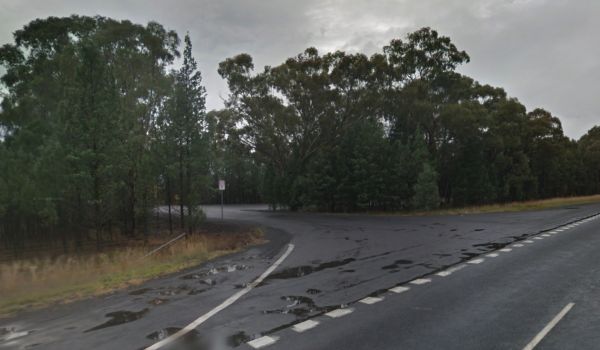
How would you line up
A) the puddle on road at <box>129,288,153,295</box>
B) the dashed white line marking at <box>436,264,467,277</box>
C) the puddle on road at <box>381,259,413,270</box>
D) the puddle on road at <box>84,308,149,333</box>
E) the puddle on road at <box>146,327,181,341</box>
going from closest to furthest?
the puddle on road at <box>146,327,181,341</box> < the puddle on road at <box>84,308,149,333</box> < the puddle on road at <box>129,288,153,295</box> < the dashed white line marking at <box>436,264,467,277</box> < the puddle on road at <box>381,259,413,270</box>

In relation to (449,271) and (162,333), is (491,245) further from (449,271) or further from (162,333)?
(162,333)

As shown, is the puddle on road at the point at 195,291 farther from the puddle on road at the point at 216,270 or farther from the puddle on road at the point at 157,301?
the puddle on road at the point at 216,270

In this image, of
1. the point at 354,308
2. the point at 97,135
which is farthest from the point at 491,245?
the point at 97,135

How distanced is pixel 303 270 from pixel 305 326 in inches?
175

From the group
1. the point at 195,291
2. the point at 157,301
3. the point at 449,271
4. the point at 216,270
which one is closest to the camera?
the point at 157,301

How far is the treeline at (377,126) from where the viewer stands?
132 feet

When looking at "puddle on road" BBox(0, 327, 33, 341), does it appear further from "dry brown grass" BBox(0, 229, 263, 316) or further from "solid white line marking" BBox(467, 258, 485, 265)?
"solid white line marking" BBox(467, 258, 485, 265)

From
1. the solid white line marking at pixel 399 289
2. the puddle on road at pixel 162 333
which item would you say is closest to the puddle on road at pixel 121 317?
the puddle on road at pixel 162 333

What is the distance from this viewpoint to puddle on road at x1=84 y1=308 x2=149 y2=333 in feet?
19.1

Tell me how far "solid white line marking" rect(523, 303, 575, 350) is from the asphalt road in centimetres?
2

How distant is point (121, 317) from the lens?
6199 millimetres

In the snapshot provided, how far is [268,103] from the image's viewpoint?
138ft

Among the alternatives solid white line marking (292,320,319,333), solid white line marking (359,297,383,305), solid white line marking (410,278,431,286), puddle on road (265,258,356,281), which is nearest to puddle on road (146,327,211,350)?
solid white line marking (292,320,319,333)

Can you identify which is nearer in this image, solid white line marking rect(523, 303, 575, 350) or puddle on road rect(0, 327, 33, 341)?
solid white line marking rect(523, 303, 575, 350)
